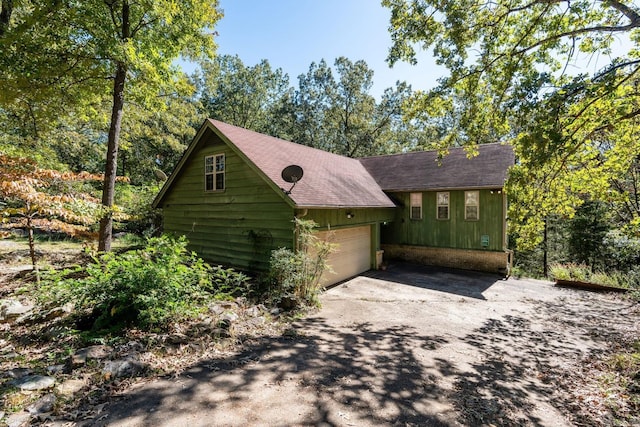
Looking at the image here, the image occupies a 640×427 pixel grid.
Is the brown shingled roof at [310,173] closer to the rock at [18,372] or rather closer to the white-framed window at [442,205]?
the white-framed window at [442,205]

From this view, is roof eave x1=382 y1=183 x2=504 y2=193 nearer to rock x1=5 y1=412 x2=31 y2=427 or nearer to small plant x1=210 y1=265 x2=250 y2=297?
small plant x1=210 y1=265 x2=250 y2=297

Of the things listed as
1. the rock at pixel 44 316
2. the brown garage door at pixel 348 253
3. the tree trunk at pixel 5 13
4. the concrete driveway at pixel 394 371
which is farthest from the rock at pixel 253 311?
the tree trunk at pixel 5 13

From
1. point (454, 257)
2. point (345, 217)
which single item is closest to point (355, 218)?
point (345, 217)

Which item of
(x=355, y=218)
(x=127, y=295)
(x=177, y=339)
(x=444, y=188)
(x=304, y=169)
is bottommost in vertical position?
(x=177, y=339)

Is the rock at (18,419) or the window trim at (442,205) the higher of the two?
the window trim at (442,205)

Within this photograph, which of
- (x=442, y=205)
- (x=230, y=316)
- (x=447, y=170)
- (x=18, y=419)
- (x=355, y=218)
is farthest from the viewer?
(x=447, y=170)

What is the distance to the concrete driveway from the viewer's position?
3.45 metres

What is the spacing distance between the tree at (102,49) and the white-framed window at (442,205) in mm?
11710

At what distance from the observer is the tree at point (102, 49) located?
7.25 metres

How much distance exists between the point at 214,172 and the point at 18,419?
8.18 metres

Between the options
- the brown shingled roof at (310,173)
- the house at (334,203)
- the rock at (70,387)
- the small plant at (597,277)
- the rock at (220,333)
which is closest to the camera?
the rock at (70,387)

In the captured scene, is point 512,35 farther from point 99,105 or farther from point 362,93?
point 362,93

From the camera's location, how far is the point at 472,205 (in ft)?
42.5

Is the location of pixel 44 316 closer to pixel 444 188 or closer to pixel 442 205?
pixel 444 188
